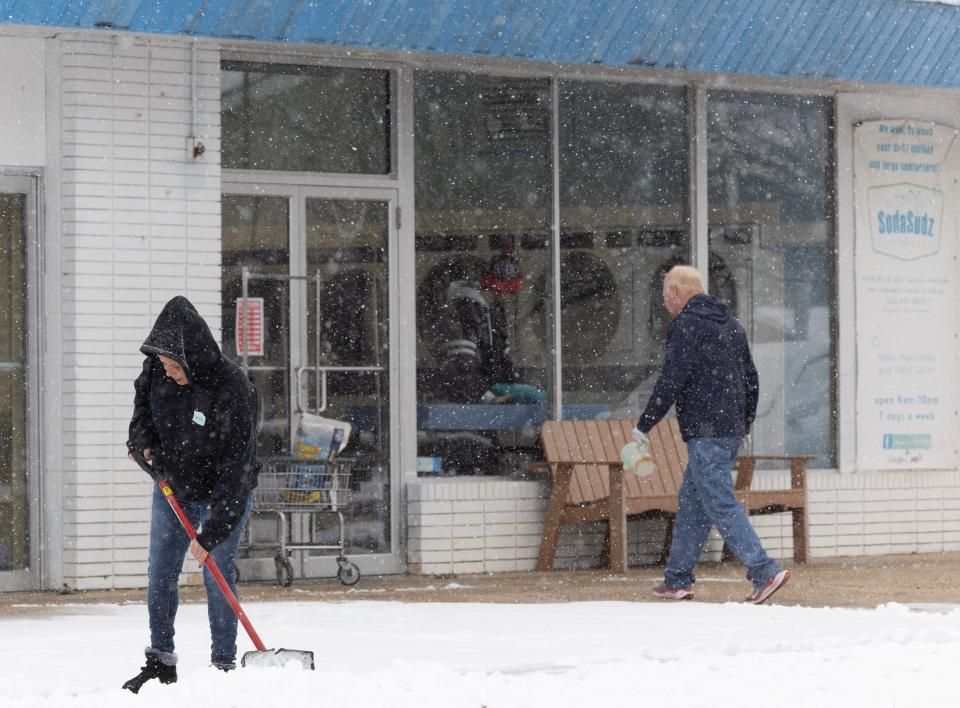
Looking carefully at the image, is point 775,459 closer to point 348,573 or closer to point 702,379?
point 702,379

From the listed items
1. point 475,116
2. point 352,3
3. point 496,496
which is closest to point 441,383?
point 496,496

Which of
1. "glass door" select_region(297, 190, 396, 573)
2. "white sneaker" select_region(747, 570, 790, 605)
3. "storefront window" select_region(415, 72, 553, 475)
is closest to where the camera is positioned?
"white sneaker" select_region(747, 570, 790, 605)

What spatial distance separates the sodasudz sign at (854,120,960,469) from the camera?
48.8 feet

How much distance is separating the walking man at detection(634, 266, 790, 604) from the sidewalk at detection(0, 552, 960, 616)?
0.35 meters

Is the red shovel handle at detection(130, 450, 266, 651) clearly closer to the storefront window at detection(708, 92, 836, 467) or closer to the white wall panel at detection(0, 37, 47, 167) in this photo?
the white wall panel at detection(0, 37, 47, 167)

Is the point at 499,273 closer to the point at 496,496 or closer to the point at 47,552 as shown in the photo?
the point at 496,496

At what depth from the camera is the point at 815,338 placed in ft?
48.6

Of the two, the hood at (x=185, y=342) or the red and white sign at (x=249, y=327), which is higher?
the red and white sign at (x=249, y=327)

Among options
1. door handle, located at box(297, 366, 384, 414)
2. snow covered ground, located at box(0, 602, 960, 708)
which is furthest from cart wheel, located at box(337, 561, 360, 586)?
snow covered ground, located at box(0, 602, 960, 708)

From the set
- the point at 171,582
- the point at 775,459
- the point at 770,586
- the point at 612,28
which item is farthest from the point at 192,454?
the point at 775,459

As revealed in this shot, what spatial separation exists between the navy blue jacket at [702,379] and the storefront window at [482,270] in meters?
2.44

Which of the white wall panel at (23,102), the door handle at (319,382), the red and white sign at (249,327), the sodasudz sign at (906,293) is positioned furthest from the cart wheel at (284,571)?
the sodasudz sign at (906,293)

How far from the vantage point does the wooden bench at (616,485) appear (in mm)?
13023

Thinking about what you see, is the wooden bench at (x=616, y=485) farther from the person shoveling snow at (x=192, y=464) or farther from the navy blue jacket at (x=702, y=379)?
the person shoveling snow at (x=192, y=464)
